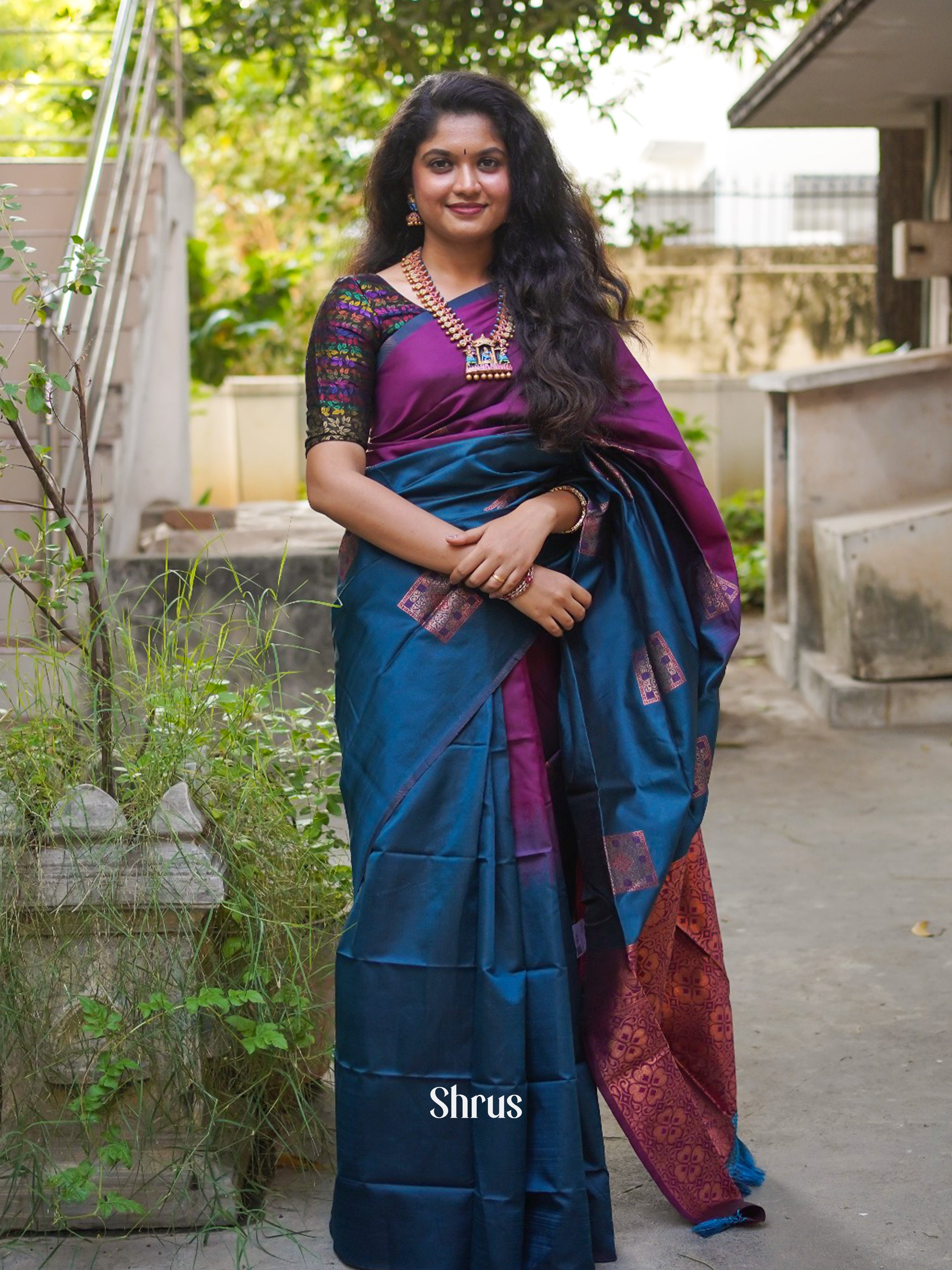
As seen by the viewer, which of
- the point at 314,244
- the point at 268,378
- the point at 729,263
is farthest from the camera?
the point at 314,244

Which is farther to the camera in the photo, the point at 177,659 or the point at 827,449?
the point at 827,449

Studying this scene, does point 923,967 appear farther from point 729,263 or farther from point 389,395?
point 729,263

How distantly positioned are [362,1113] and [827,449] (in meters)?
4.68

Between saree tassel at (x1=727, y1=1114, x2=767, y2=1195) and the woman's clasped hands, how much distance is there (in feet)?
3.29

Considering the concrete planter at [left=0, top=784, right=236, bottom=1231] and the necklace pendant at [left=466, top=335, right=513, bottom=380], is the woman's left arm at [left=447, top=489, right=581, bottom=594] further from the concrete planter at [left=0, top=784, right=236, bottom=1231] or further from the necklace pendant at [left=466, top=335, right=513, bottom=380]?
the concrete planter at [left=0, top=784, right=236, bottom=1231]

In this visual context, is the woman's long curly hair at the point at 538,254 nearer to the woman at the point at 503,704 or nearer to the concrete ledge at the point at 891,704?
the woman at the point at 503,704

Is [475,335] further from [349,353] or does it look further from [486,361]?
[349,353]

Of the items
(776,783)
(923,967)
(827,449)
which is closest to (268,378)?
(827,449)

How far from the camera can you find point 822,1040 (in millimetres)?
3178

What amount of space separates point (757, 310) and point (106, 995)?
11860 mm

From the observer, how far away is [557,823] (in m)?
2.39

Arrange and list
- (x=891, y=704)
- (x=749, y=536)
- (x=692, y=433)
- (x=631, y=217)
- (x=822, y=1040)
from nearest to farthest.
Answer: (x=822, y=1040)
(x=891, y=704)
(x=692, y=433)
(x=631, y=217)
(x=749, y=536)

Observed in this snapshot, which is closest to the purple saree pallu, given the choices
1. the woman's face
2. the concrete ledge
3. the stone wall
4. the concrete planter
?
the woman's face

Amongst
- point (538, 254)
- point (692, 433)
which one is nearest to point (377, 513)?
point (538, 254)
